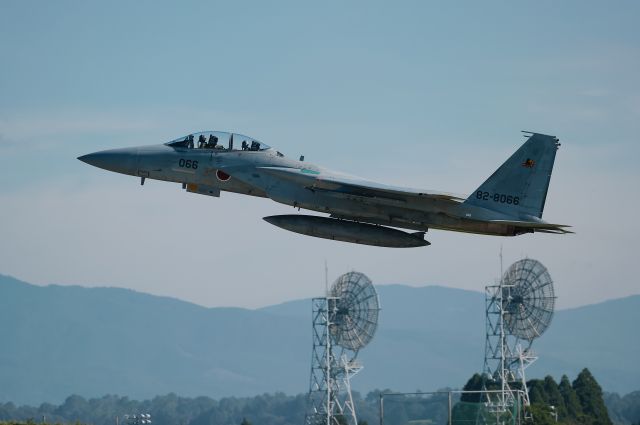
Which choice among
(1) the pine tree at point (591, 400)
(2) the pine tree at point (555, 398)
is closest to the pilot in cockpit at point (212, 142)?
(2) the pine tree at point (555, 398)

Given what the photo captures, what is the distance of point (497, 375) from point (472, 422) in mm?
53968

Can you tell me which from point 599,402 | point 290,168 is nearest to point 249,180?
point 290,168

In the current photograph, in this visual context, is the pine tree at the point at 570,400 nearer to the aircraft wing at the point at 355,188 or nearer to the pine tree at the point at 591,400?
the pine tree at the point at 591,400

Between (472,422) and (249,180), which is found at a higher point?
(249,180)

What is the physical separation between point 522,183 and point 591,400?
A: 8714 cm

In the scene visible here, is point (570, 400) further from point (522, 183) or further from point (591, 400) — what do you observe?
point (522, 183)

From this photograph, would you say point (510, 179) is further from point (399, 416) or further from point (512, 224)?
point (399, 416)

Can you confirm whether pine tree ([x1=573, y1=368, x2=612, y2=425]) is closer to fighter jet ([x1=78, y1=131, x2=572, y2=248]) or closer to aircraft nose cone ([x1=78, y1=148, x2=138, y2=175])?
fighter jet ([x1=78, y1=131, x2=572, y2=248])

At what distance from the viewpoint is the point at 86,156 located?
41188mm

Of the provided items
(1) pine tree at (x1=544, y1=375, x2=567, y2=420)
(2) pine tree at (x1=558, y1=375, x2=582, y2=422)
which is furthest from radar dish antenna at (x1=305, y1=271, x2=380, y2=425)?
(2) pine tree at (x1=558, y1=375, x2=582, y2=422)

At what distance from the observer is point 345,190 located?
39.3 metres

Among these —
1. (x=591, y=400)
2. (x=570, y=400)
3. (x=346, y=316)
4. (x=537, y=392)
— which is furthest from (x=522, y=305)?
(x=591, y=400)

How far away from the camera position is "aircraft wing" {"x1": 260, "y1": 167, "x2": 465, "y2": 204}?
1526 inches

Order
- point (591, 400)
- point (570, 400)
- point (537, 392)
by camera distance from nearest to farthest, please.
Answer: point (537, 392) < point (570, 400) < point (591, 400)
